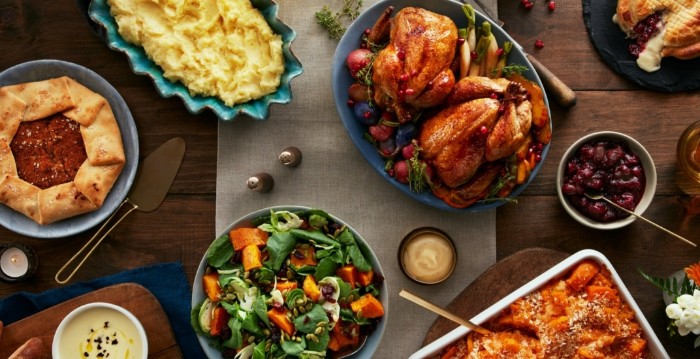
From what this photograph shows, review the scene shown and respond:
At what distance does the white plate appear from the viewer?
370 cm

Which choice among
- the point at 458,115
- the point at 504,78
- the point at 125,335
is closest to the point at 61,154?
the point at 125,335

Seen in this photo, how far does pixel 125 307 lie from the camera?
367 cm

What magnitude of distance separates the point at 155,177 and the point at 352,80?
120 cm

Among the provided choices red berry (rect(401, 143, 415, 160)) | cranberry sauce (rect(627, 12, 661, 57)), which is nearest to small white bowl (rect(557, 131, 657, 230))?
cranberry sauce (rect(627, 12, 661, 57))

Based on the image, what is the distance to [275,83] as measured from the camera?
361 cm

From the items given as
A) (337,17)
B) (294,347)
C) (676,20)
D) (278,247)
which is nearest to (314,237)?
(278,247)

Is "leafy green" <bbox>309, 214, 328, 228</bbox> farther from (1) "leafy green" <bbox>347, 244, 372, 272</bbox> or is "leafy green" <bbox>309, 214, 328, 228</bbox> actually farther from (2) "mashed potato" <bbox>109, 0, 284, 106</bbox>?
(2) "mashed potato" <bbox>109, 0, 284, 106</bbox>

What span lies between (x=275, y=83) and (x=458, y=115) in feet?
3.16

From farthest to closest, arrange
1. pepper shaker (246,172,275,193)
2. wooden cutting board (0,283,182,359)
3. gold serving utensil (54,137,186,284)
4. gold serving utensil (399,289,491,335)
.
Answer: gold serving utensil (54,137,186,284) < wooden cutting board (0,283,182,359) < pepper shaker (246,172,275,193) < gold serving utensil (399,289,491,335)

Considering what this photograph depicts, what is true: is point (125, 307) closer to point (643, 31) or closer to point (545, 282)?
point (545, 282)

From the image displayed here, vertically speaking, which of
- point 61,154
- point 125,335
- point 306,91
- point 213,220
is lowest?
point 125,335

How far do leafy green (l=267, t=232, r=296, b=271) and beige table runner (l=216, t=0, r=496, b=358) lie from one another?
0.39 m

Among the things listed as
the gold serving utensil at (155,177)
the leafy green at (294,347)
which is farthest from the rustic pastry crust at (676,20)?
the gold serving utensil at (155,177)

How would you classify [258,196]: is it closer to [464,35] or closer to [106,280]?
[106,280]
